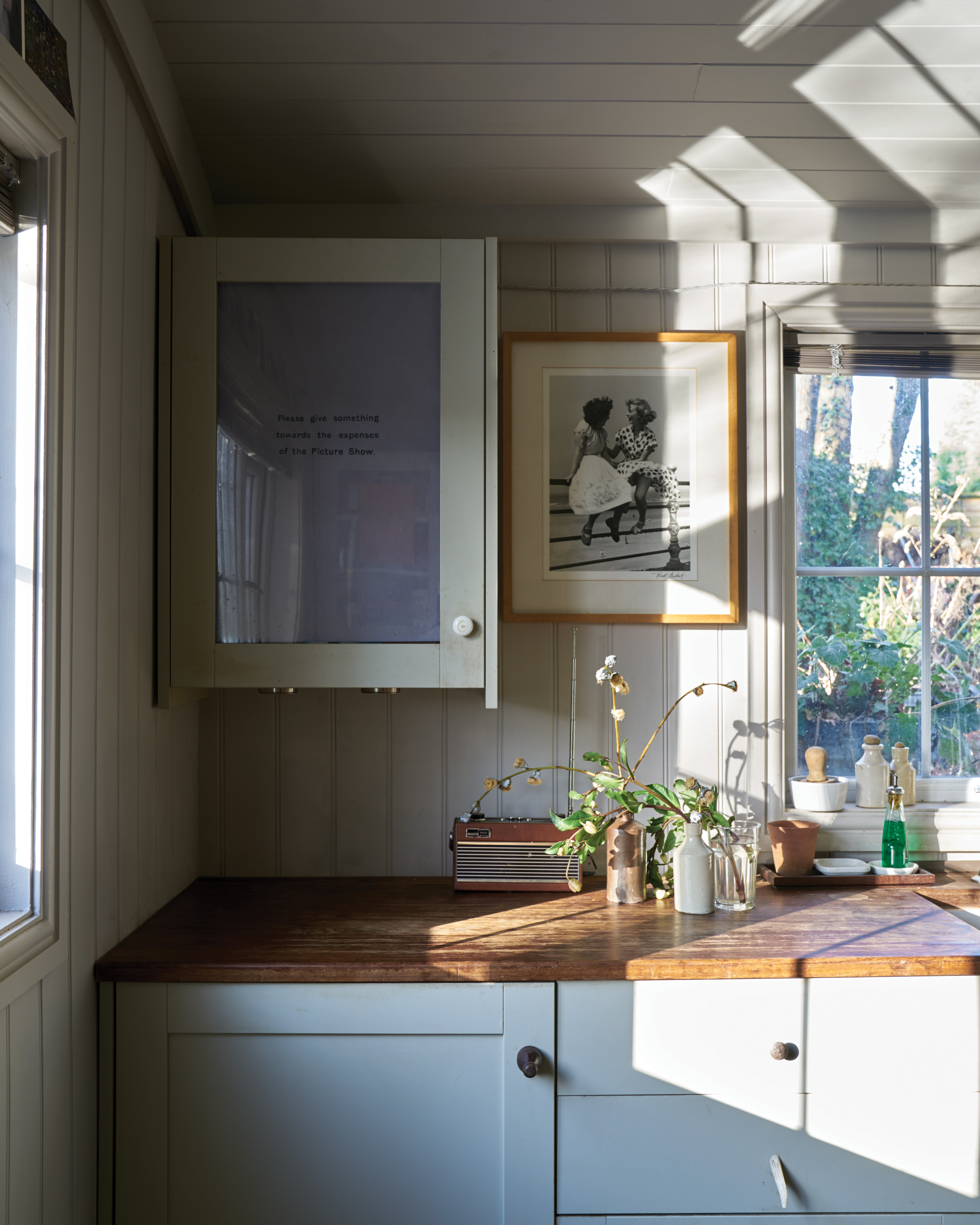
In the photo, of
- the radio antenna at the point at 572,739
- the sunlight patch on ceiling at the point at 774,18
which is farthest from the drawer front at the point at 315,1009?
the sunlight patch on ceiling at the point at 774,18

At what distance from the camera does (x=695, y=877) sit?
5.47ft

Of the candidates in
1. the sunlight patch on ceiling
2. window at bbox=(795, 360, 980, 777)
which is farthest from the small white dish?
the sunlight patch on ceiling

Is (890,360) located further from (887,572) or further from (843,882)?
(843,882)

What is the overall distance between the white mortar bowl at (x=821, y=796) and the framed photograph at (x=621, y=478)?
0.42 meters

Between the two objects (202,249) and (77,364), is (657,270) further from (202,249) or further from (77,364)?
(77,364)

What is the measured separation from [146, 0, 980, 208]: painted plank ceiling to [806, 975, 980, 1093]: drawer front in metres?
1.60

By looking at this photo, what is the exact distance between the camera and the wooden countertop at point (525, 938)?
1.42 meters

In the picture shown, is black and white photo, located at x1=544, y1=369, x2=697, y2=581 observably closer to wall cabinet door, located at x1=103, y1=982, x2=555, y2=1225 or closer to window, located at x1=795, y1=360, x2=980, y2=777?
window, located at x1=795, y1=360, x2=980, y2=777

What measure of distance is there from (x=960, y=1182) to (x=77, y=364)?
1.90m

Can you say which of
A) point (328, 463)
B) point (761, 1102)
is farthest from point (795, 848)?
point (328, 463)

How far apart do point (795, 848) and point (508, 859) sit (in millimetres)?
608

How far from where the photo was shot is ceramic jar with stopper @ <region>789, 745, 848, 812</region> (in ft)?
6.60

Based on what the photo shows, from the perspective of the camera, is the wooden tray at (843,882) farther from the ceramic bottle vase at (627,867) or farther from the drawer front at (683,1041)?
the drawer front at (683,1041)

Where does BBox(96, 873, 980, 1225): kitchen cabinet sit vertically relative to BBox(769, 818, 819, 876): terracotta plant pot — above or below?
below
